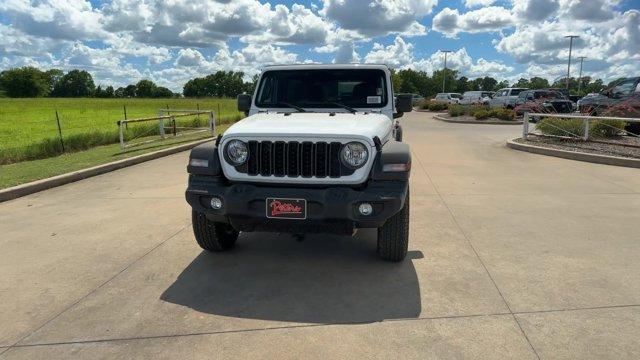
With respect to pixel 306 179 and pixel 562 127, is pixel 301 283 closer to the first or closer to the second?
pixel 306 179

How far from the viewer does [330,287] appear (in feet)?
13.3

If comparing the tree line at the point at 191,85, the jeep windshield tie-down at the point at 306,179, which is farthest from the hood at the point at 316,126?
the tree line at the point at 191,85

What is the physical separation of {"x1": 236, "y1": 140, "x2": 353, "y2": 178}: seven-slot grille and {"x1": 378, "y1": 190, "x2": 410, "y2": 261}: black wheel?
63cm

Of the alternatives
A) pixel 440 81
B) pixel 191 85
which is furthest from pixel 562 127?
pixel 191 85

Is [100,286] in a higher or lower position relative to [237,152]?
lower

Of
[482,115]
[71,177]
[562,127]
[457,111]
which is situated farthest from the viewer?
[457,111]

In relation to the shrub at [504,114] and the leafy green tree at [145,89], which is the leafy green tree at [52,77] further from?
the shrub at [504,114]

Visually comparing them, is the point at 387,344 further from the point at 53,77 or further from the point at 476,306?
the point at 53,77

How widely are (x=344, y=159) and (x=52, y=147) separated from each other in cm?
1124

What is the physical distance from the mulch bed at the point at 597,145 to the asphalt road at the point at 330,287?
4432mm

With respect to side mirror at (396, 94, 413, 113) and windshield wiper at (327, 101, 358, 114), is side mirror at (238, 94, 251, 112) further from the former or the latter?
side mirror at (396, 94, 413, 113)

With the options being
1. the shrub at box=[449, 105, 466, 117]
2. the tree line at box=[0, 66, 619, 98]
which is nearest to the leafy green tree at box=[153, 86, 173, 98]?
the tree line at box=[0, 66, 619, 98]

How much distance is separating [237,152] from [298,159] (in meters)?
0.54

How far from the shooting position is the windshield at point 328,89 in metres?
5.46
